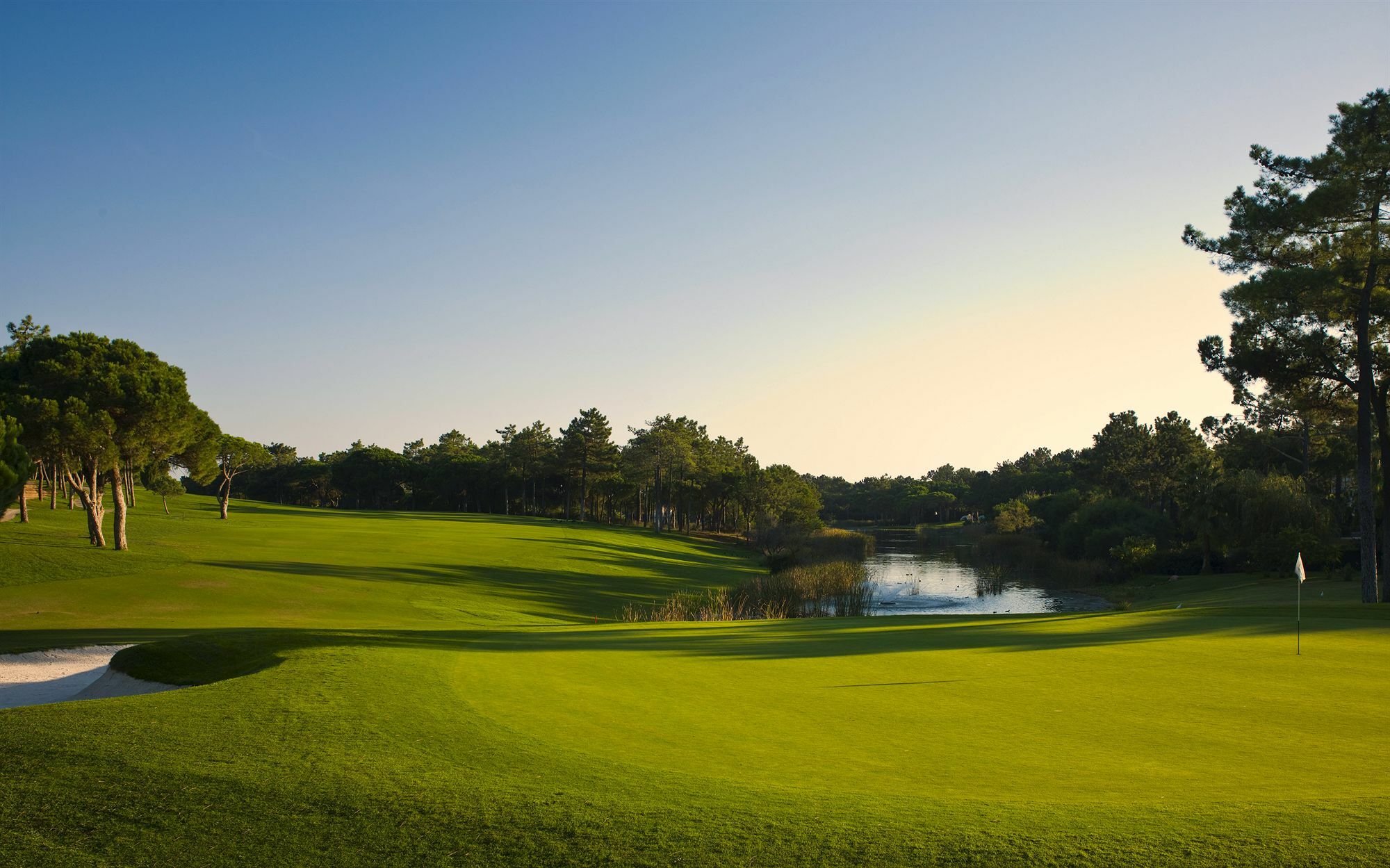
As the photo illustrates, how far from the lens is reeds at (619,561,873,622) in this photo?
108ft

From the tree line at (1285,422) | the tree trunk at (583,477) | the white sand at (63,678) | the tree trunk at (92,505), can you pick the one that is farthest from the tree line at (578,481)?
the white sand at (63,678)

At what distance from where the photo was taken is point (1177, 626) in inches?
733

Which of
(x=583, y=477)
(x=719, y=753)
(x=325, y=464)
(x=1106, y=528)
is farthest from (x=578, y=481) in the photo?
(x=719, y=753)

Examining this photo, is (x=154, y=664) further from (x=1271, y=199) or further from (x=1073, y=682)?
(x=1271, y=199)

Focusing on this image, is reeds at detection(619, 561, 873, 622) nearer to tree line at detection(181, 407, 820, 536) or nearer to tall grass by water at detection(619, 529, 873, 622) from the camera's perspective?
tall grass by water at detection(619, 529, 873, 622)

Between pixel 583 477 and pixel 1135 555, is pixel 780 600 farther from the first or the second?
pixel 583 477

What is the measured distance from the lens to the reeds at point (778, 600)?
33000 millimetres

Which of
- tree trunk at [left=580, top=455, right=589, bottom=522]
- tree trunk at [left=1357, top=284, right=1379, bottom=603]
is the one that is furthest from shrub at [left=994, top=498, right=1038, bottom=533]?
tree trunk at [left=1357, top=284, right=1379, bottom=603]

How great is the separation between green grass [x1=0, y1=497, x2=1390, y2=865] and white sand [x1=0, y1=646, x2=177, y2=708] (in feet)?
1.35

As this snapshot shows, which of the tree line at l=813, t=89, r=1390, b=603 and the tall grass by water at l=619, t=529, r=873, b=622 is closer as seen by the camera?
the tree line at l=813, t=89, r=1390, b=603

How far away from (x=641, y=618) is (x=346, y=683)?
70.2ft

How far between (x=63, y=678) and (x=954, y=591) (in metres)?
44.5

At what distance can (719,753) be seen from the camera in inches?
308

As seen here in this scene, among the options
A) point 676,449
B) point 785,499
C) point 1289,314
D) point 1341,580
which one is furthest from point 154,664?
point 785,499
